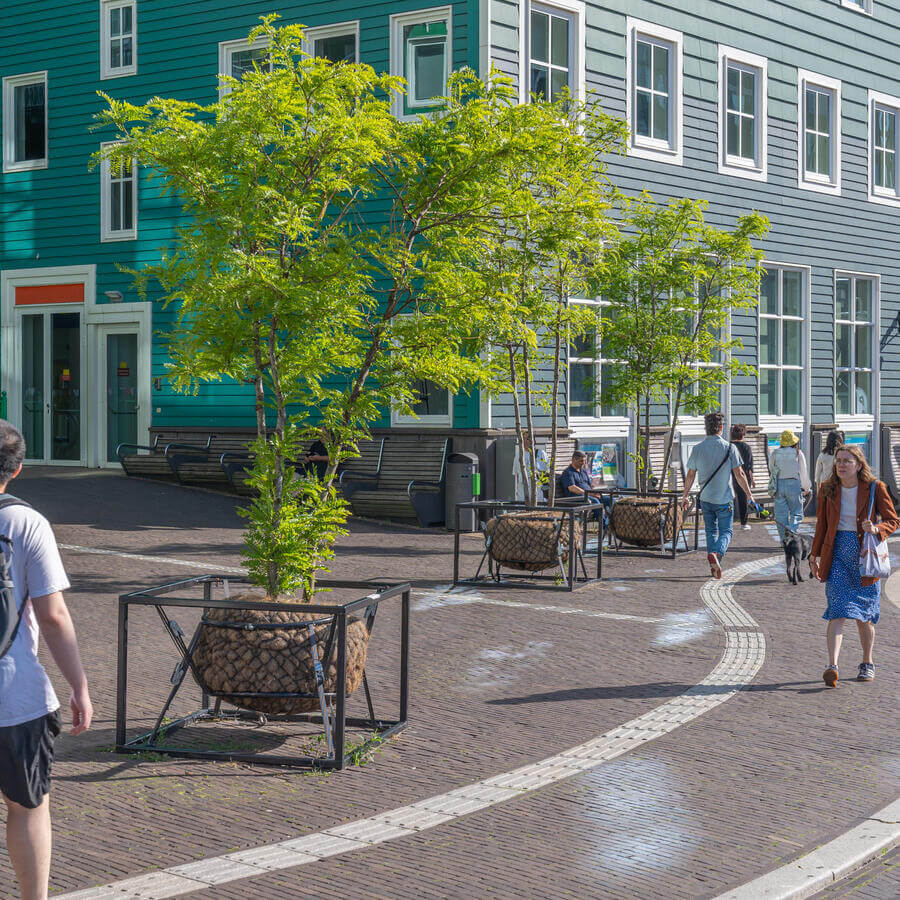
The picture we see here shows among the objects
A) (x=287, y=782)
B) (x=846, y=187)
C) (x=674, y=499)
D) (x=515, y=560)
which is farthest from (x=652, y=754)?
(x=846, y=187)

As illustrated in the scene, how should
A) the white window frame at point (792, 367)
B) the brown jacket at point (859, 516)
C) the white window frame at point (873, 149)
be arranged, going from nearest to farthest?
the brown jacket at point (859, 516), the white window frame at point (792, 367), the white window frame at point (873, 149)

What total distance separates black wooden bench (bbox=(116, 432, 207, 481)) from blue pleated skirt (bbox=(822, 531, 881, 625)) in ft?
47.8

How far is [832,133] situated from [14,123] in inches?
624

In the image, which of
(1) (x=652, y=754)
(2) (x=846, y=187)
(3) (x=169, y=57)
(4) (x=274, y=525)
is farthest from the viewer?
(2) (x=846, y=187)

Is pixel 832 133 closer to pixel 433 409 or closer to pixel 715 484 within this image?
pixel 433 409

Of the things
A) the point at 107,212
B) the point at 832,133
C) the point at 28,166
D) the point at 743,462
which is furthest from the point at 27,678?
the point at 832,133

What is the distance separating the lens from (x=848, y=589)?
30.2 ft

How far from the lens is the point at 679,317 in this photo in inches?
718

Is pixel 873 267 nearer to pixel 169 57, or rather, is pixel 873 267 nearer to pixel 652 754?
pixel 169 57

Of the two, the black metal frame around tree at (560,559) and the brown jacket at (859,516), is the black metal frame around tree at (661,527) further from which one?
the brown jacket at (859,516)

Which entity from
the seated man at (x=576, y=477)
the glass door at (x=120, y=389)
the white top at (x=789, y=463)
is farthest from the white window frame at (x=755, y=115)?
the glass door at (x=120, y=389)

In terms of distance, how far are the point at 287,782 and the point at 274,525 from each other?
160cm

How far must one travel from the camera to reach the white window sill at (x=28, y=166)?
25047 mm

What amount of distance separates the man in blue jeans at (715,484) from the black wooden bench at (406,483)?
5.13 metres
